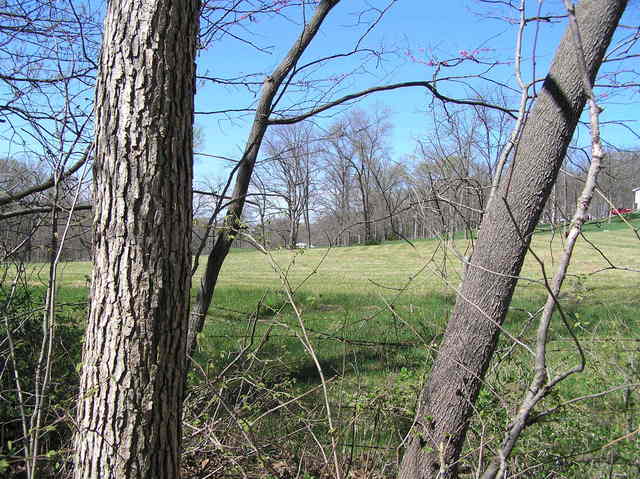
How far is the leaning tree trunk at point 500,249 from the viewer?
247 cm

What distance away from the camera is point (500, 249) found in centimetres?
253

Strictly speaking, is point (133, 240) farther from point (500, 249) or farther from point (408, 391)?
point (408, 391)

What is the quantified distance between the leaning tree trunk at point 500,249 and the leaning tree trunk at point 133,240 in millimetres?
1418

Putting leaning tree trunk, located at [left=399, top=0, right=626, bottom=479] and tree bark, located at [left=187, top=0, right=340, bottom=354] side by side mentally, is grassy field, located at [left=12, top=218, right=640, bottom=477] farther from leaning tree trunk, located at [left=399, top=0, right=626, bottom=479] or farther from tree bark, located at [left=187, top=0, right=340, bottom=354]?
tree bark, located at [left=187, top=0, right=340, bottom=354]

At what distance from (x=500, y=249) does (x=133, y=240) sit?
1.76 metres

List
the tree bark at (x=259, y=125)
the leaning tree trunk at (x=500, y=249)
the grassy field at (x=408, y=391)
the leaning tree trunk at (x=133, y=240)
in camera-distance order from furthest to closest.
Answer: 1. the tree bark at (x=259, y=125)
2. the grassy field at (x=408, y=391)
3. the leaning tree trunk at (x=500, y=249)
4. the leaning tree trunk at (x=133, y=240)

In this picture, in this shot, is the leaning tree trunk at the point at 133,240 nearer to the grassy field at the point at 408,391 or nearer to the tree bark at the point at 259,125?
the grassy field at the point at 408,391

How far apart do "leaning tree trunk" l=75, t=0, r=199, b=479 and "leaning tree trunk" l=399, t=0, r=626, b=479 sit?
4.65ft

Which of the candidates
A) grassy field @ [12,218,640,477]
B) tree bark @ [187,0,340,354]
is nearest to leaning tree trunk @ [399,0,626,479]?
grassy field @ [12,218,640,477]

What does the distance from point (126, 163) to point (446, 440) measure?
204 centimetres

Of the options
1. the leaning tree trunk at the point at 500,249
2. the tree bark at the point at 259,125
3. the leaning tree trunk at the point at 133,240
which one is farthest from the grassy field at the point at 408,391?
the leaning tree trunk at the point at 133,240

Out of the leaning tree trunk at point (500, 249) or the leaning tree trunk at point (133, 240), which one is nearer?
the leaning tree trunk at point (133, 240)

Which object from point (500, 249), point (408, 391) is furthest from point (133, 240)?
point (408, 391)

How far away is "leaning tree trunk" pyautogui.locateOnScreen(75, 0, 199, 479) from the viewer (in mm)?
1781
